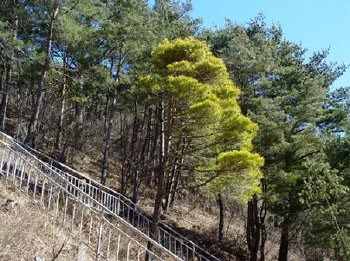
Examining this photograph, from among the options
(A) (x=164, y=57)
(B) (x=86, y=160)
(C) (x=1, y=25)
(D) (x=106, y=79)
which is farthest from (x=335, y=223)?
(B) (x=86, y=160)

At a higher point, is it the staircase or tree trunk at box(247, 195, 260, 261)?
the staircase

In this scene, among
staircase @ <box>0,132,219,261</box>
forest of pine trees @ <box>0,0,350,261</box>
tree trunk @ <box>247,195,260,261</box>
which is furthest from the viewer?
tree trunk @ <box>247,195,260,261</box>

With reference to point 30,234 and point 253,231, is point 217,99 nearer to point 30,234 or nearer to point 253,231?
point 30,234

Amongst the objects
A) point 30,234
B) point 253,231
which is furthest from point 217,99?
point 253,231

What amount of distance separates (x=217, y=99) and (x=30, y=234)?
738cm

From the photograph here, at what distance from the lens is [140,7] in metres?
20.1

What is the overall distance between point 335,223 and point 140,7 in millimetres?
11813

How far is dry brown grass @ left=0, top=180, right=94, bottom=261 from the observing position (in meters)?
6.35

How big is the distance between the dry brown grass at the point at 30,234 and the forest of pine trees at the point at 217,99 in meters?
5.48

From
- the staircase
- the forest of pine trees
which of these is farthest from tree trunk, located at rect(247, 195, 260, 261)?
the staircase

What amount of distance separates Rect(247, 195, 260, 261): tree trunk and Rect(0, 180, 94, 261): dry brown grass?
1267cm

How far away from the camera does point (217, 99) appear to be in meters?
13.1

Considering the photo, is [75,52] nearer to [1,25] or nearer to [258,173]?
[1,25]

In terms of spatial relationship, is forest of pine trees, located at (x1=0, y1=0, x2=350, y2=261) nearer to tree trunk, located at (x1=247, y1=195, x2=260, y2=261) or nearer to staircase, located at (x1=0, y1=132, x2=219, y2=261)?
tree trunk, located at (x1=247, y1=195, x2=260, y2=261)
